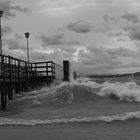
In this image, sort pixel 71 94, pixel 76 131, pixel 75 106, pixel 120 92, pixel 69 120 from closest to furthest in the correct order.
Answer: pixel 76 131
pixel 69 120
pixel 75 106
pixel 71 94
pixel 120 92

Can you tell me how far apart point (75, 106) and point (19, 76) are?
7.73 meters

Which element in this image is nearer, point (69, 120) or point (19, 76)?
point (69, 120)

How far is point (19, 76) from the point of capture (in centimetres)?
2519

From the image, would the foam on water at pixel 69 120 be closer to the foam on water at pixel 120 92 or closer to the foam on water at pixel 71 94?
the foam on water at pixel 71 94

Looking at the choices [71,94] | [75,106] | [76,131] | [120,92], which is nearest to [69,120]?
[76,131]

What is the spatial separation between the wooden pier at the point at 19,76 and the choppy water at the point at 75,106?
0.98m

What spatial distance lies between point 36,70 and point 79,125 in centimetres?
1894

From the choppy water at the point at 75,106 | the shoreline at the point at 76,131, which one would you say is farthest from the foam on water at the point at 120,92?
the shoreline at the point at 76,131

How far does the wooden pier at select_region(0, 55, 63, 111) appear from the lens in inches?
Answer: 764

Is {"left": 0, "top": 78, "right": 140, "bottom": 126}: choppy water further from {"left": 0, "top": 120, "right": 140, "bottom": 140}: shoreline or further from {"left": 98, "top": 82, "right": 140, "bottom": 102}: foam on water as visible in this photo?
{"left": 0, "top": 120, "right": 140, "bottom": 140}: shoreline

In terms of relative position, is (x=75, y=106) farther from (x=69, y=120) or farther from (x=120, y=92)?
(x=120, y=92)

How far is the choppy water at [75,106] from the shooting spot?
13.4m

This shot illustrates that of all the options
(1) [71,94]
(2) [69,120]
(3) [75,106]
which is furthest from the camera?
(1) [71,94]

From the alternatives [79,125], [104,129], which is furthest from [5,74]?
[104,129]
